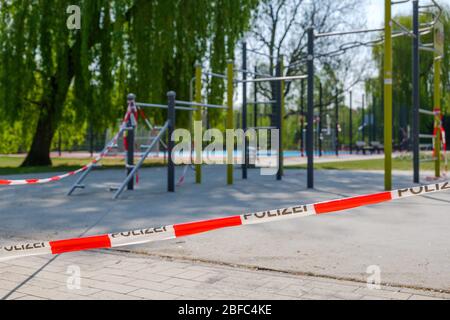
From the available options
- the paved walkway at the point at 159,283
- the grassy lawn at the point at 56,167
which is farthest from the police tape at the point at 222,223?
the grassy lawn at the point at 56,167

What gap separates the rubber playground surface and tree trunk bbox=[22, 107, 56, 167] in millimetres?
7779

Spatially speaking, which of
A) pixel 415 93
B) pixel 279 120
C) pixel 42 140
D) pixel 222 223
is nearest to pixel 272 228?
pixel 222 223

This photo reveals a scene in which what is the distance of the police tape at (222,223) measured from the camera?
395 cm

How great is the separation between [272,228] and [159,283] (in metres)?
2.55

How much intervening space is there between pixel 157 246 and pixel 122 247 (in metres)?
0.32

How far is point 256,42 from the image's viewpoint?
27.5m

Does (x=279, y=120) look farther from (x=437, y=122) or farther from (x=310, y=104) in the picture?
(x=437, y=122)

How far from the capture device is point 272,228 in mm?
5996

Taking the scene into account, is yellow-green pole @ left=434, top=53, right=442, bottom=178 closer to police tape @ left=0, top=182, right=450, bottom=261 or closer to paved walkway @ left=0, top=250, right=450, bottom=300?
police tape @ left=0, top=182, right=450, bottom=261

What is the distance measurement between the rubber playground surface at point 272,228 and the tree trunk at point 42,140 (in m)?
7.78

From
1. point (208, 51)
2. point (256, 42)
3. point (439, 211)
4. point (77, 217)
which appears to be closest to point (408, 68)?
point (256, 42)

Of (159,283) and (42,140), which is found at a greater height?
(42,140)

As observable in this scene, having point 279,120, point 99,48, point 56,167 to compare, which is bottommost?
point 56,167
